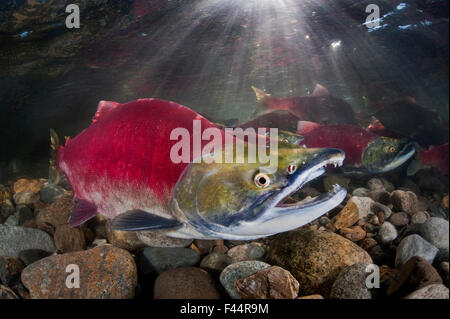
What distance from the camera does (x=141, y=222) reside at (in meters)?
1.70

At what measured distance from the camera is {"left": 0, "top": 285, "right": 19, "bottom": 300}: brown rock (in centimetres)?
179

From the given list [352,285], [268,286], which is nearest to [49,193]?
[268,286]

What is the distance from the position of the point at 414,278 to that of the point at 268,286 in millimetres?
991

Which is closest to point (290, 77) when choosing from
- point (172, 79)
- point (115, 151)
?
point (172, 79)

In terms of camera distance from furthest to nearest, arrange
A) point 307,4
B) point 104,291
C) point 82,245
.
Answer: point 307,4 < point 82,245 < point 104,291

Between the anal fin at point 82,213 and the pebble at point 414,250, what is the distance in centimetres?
278

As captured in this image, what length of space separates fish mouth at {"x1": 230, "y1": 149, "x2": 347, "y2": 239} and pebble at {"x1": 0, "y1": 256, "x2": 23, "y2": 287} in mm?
2219

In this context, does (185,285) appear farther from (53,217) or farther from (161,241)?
(53,217)

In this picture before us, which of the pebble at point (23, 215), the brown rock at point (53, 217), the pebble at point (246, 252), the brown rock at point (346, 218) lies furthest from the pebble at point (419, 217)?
the pebble at point (23, 215)

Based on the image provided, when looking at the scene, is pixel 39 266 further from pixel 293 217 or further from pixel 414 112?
pixel 414 112

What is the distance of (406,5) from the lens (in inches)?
249

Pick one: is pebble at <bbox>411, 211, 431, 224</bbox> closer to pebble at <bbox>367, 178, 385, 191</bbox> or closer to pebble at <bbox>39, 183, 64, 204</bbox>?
pebble at <bbox>367, 178, 385, 191</bbox>

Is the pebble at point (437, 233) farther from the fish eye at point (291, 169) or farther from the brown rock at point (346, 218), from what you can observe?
the fish eye at point (291, 169)
